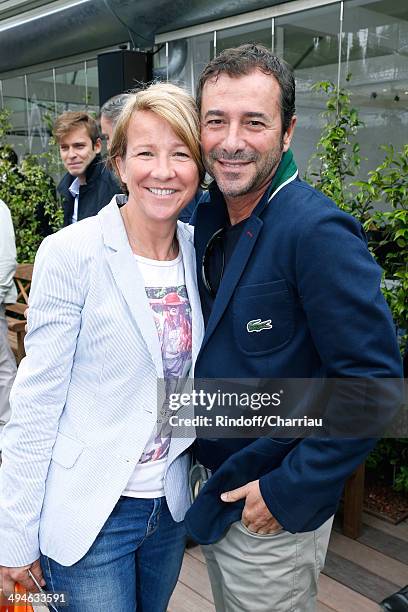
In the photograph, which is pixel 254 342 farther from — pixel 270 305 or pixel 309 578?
pixel 309 578

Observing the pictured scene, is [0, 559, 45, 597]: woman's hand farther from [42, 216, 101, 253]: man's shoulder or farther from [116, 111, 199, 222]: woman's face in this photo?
[116, 111, 199, 222]: woman's face

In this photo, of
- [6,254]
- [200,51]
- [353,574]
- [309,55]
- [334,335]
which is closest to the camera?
[334,335]

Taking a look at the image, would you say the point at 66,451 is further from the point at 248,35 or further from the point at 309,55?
the point at 248,35

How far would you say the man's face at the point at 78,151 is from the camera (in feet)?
12.6

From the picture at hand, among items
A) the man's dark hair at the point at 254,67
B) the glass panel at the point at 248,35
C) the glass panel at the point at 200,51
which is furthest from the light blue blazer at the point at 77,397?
the glass panel at the point at 200,51

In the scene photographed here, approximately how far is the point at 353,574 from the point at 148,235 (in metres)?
2.01

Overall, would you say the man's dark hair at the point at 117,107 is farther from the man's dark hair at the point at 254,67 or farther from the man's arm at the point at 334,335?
the man's arm at the point at 334,335

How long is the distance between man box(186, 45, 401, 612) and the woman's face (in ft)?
0.25

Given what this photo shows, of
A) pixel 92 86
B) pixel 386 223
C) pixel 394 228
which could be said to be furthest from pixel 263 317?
pixel 92 86

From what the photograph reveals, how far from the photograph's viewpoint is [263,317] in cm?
131

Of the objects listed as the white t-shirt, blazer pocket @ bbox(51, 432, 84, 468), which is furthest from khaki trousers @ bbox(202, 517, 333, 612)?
blazer pocket @ bbox(51, 432, 84, 468)

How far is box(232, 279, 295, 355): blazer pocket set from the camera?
1.30m

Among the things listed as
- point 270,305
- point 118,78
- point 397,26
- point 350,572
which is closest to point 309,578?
point 270,305

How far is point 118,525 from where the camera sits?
143 cm
